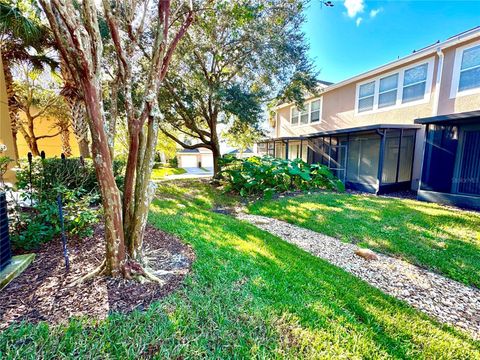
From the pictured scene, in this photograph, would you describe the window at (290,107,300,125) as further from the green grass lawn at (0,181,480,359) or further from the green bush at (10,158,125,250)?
the green bush at (10,158,125,250)

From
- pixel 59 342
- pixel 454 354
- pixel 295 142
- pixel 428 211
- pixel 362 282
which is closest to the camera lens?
pixel 59 342

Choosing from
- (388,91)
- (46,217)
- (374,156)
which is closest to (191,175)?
(374,156)

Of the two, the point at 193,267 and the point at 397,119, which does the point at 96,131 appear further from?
the point at 397,119

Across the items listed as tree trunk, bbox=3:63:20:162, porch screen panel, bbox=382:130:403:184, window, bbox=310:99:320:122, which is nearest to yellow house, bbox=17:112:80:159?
tree trunk, bbox=3:63:20:162

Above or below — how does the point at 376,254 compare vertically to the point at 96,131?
below

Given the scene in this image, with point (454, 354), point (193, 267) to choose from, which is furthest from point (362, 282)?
point (193, 267)

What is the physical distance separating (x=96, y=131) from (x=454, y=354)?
12.9ft

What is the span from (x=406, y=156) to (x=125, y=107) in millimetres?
11123

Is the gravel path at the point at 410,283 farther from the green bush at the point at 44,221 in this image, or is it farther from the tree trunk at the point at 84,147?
the tree trunk at the point at 84,147

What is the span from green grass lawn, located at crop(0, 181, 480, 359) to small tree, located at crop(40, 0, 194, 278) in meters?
0.74

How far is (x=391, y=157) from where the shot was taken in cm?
939

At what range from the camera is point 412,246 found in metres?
4.58

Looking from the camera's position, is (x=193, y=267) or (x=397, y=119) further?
(x=397, y=119)

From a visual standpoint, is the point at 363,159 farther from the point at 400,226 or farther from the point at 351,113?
the point at 400,226
